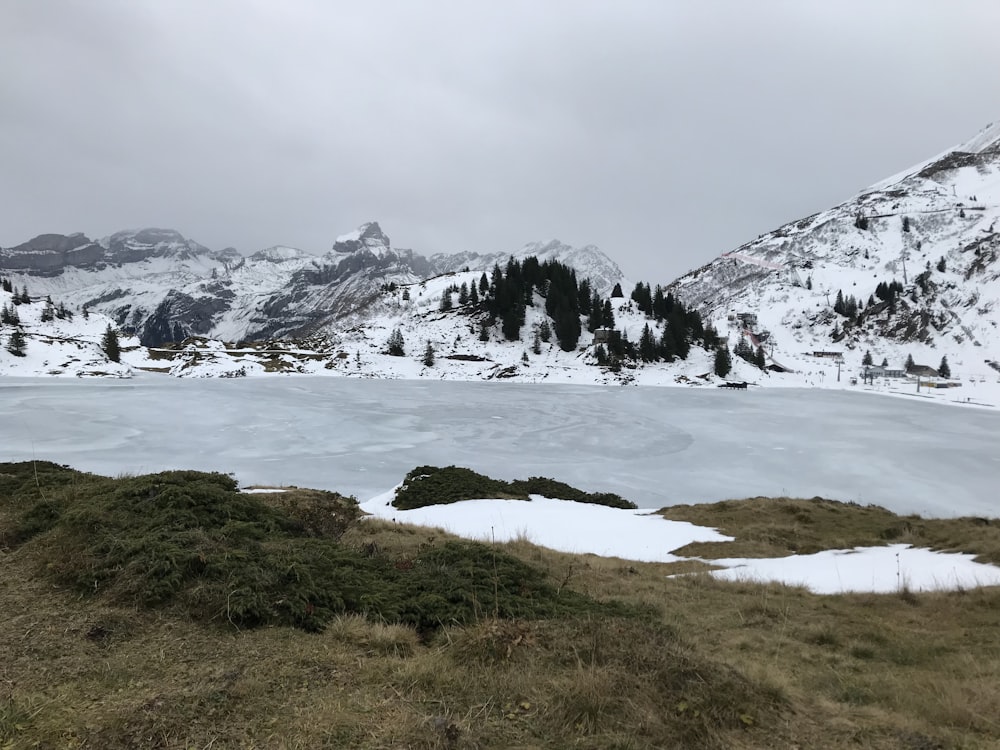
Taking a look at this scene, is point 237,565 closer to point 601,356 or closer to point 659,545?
point 659,545

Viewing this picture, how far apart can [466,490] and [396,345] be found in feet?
304

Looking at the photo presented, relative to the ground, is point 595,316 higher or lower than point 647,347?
higher

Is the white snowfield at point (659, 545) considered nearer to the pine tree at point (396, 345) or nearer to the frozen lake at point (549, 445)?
the frozen lake at point (549, 445)

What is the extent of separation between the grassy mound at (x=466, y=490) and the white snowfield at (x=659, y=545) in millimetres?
526

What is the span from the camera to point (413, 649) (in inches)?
202

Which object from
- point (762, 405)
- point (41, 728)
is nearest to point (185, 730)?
point (41, 728)

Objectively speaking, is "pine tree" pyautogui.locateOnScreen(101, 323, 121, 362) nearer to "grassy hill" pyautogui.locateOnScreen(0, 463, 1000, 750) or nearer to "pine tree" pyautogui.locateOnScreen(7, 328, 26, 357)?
"pine tree" pyautogui.locateOnScreen(7, 328, 26, 357)

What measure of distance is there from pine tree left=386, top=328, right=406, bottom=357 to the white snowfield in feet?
298

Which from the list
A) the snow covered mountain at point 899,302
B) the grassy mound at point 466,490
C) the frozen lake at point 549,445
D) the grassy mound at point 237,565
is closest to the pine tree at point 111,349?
the frozen lake at point 549,445

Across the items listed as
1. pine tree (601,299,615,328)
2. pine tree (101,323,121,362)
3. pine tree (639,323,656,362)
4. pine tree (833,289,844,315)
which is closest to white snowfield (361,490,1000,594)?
pine tree (639,323,656,362)

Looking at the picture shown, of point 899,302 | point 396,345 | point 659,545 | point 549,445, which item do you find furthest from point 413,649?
point 899,302

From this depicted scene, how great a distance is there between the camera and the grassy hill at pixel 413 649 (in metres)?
3.68

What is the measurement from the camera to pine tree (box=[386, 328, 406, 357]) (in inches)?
4242

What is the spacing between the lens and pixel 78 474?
11.7 m
